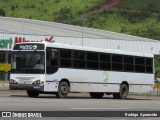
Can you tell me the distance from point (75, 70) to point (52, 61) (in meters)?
Answer: 2.07

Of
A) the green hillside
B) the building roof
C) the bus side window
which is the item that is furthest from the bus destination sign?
the green hillside

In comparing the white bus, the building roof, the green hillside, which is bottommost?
the white bus

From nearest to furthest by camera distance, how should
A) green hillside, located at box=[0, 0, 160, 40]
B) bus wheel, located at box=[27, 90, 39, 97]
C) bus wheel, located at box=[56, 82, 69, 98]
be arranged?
bus wheel, located at box=[56, 82, 69, 98] < bus wheel, located at box=[27, 90, 39, 97] < green hillside, located at box=[0, 0, 160, 40]

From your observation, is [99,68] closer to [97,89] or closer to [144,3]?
[97,89]

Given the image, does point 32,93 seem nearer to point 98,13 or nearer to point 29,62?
point 29,62

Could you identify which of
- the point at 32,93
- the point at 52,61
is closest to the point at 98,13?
the point at 32,93

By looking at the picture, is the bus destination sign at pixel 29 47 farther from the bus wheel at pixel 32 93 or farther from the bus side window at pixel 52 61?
the bus wheel at pixel 32 93

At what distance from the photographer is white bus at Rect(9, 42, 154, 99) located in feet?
108

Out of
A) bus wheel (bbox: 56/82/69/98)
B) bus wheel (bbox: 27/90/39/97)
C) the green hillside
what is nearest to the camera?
bus wheel (bbox: 56/82/69/98)

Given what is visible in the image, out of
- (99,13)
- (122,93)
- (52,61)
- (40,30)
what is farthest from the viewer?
(99,13)

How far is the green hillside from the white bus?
82.7 metres

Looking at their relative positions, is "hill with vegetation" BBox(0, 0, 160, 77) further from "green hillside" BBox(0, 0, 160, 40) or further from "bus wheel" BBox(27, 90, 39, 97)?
"bus wheel" BBox(27, 90, 39, 97)

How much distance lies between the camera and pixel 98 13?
5546 inches

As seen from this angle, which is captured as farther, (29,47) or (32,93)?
(32,93)
